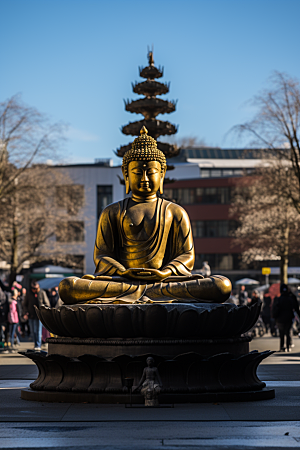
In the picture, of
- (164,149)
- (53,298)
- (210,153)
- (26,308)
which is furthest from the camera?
(210,153)

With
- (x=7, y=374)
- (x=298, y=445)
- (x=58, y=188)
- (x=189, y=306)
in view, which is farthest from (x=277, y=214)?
(x=298, y=445)

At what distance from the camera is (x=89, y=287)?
8.82 m

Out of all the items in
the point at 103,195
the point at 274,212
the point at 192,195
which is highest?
the point at 192,195

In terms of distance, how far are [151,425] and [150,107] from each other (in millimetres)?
17358

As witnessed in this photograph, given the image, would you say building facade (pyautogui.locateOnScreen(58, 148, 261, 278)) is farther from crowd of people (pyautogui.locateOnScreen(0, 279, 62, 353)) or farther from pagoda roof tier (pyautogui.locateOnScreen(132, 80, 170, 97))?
crowd of people (pyautogui.locateOnScreen(0, 279, 62, 353))

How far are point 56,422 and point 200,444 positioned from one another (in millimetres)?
1603

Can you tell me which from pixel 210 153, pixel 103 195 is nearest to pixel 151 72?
pixel 103 195

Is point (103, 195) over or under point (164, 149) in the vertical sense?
over

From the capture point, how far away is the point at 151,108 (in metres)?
22.8

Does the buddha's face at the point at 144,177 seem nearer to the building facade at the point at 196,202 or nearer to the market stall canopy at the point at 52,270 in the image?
the market stall canopy at the point at 52,270

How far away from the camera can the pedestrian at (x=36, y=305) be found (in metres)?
16.8

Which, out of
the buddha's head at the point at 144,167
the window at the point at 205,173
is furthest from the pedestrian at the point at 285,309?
the window at the point at 205,173

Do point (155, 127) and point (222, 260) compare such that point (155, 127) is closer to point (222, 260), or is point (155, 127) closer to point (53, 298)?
point (53, 298)

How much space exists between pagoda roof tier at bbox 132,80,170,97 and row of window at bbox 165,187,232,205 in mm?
36119
